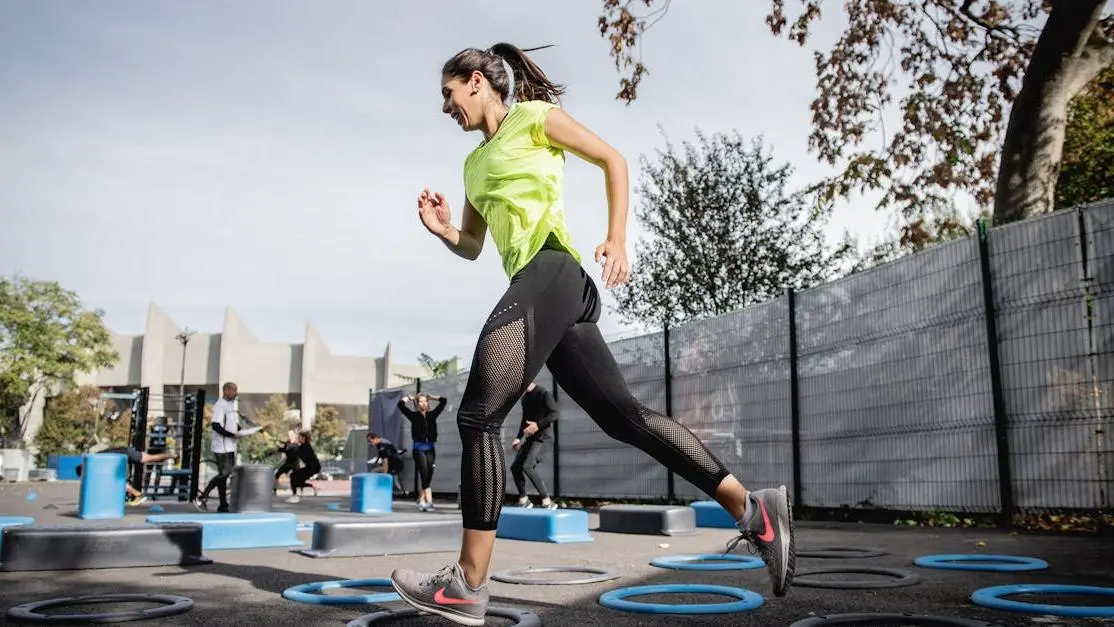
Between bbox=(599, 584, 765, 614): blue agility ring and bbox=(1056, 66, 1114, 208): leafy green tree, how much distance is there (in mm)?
12333

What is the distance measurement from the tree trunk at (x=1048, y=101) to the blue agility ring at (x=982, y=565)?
6488mm

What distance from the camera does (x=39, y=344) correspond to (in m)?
42.4

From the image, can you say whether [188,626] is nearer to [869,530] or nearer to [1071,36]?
[869,530]

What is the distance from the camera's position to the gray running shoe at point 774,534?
2869mm

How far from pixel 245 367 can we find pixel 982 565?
70225mm

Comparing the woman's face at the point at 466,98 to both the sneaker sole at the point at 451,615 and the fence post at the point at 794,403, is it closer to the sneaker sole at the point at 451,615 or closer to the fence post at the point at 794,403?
the sneaker sole at the point at 451,615

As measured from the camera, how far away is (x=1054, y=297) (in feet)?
24.4

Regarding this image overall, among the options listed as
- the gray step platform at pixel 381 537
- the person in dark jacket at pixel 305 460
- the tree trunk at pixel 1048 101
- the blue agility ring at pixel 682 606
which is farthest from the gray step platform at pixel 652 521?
the person in dark jacket at pixel 305 460

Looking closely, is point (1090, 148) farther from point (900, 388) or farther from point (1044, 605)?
point (1044, 605)

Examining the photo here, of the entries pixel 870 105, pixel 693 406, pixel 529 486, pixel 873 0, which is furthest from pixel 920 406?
pixel 529 486

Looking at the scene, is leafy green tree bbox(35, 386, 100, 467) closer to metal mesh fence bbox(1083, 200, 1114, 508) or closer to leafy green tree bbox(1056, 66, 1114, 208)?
leafy green tree bbox(1056, 66, 1114, 208)

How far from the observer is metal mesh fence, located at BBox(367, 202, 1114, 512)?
7180 mm

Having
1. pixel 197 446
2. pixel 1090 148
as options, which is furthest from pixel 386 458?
pixel 1090 148

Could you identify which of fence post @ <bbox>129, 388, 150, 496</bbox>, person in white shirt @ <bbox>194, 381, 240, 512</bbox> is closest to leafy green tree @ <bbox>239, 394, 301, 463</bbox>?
fence post @ <bbox>129, 388, 150, 496</bbox>
